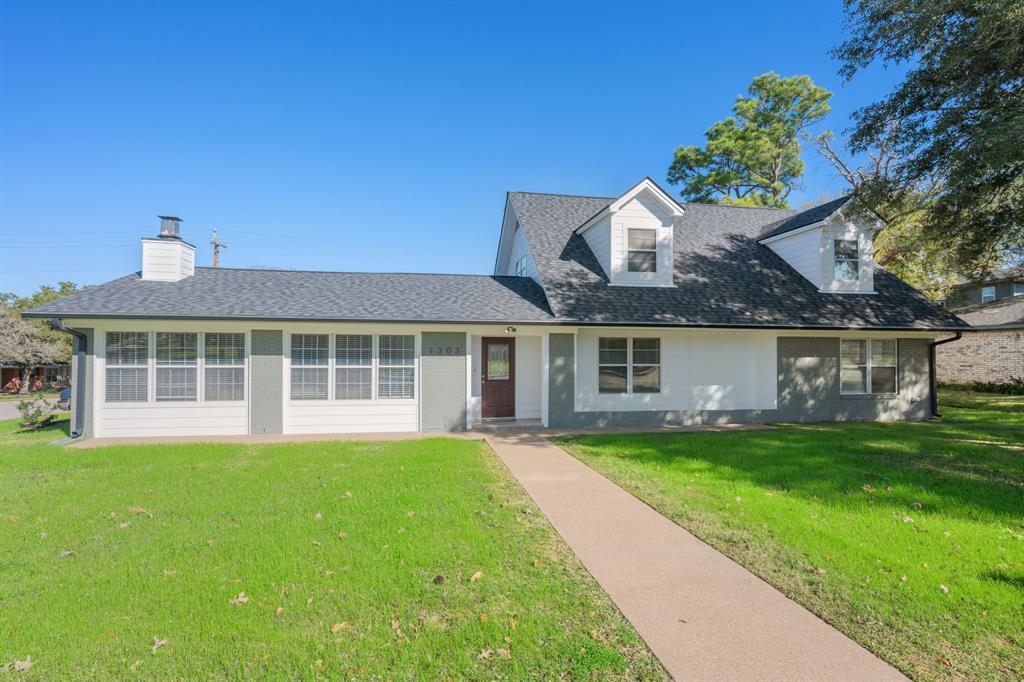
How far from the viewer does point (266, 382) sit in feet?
40.2

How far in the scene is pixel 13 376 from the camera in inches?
1431

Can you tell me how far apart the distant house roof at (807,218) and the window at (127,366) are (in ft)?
58.8

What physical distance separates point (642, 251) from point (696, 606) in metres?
12.0

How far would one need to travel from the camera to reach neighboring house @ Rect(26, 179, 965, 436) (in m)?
12.1

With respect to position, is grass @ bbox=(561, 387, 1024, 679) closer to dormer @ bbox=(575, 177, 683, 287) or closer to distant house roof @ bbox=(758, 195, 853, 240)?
dormer @ bbox=(575, 177, 683, 287)

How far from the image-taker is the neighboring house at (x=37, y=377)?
3538 cm

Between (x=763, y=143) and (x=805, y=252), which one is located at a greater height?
(x=763, y=143)

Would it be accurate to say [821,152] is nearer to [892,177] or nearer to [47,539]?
[892,177]

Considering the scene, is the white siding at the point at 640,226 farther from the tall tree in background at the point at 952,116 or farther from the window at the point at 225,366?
the window at the point at 225,366

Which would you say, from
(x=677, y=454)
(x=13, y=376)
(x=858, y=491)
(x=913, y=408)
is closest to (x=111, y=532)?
(x=677, y=454)

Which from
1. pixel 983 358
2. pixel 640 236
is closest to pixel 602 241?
pixel 640 236

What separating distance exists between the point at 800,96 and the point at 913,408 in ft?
72.7

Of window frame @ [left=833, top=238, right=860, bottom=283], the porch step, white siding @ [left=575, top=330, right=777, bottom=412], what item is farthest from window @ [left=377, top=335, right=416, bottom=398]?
window frame @ [left=833, top=238, right=860, bottom=283]

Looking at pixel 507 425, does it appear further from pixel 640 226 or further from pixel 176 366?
pixel 176 366
